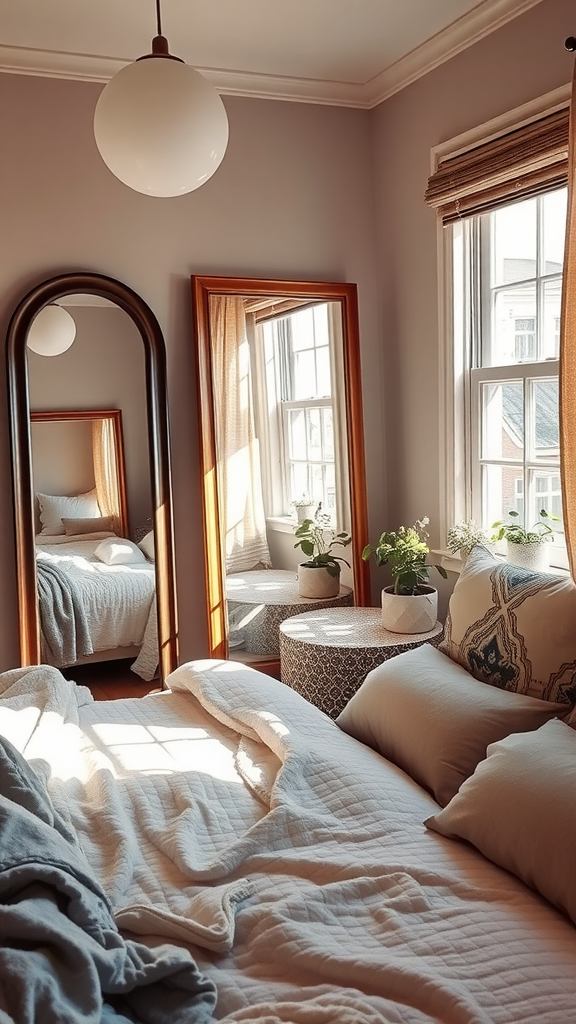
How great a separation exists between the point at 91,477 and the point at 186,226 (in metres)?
1.01

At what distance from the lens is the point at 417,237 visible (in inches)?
135

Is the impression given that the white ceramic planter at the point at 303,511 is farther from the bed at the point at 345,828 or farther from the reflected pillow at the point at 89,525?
the bed at the point at 345,828

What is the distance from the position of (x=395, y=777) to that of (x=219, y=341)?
1997mm

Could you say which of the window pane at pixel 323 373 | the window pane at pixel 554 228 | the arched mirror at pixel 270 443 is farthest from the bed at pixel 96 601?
the window pane at pixel 554 228

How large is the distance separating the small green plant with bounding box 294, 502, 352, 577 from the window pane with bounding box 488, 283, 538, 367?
92 cm

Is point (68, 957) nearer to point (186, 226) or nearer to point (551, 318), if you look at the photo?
point (551, 318)

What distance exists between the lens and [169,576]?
3391 mm

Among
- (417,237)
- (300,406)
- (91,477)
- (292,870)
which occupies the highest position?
(417,237)

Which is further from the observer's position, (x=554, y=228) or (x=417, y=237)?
(x=417, y=237)

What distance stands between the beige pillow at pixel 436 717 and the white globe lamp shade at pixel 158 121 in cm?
126

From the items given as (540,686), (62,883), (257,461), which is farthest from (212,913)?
(257,461)

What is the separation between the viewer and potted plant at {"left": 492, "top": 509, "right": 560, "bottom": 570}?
9.43ft

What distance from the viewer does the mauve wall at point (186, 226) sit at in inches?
125

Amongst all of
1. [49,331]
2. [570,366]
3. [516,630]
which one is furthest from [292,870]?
[49,331]
